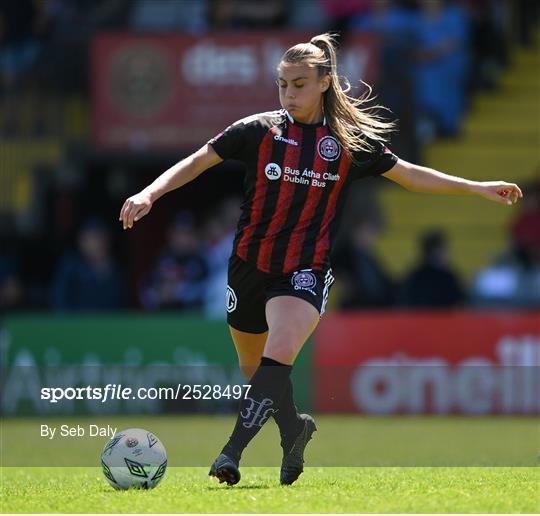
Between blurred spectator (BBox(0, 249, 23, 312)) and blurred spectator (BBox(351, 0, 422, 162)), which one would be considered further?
blurred spectator (BBox(351, 0, 422, 162))

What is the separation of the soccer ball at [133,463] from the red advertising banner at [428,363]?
8.03 m

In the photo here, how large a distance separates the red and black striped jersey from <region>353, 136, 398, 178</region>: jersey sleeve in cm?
6

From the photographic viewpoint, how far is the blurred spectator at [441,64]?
17.6 metres


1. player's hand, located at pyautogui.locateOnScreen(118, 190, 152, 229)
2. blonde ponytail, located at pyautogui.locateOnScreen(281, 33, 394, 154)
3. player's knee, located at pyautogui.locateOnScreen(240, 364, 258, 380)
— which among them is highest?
blonde ponytail, located at pyautogui.locateOnScreen(281, 33, 394, 154)

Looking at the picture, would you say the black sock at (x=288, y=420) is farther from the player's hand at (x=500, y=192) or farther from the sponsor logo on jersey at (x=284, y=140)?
the player's hand at (x=500, y=192)

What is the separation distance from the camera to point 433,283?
15625 mm

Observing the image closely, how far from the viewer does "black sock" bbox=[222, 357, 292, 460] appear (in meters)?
6.99

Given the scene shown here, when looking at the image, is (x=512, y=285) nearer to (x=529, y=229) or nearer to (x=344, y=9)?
(x=529, y=229)

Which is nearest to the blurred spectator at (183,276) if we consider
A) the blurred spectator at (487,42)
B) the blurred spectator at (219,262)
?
the blurred spectator at (219,262)

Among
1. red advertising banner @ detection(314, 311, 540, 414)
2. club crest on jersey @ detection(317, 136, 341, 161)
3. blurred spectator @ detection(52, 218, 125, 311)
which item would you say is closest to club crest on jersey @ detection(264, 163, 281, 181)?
club crest on jersey @ detection(317, 136, 341, 161)

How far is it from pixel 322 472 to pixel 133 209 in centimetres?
237

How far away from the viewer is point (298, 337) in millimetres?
7031

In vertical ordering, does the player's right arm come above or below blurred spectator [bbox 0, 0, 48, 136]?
below

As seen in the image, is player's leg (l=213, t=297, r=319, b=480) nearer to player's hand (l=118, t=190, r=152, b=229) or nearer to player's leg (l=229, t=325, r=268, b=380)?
player's leg (l=229, t=325, r=268, b=380)
